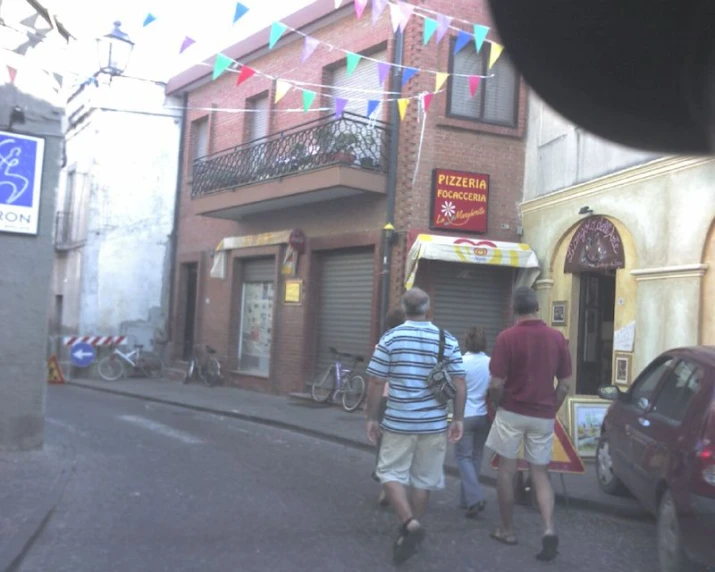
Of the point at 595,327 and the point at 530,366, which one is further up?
the point at 595,327

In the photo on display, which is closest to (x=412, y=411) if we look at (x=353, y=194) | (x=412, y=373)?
(x=412, y=373)

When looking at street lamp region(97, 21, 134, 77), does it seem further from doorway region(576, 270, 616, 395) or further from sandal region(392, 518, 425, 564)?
sandal region(392, 518, 425, 564)

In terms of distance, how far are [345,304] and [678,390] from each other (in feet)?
31.7

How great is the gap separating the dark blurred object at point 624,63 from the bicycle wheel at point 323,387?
1173 centimetres

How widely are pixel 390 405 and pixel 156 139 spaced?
56.6 feet

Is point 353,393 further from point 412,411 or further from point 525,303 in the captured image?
point 412,411

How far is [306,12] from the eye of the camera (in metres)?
16.0

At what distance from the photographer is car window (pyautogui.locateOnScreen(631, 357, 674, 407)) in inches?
264

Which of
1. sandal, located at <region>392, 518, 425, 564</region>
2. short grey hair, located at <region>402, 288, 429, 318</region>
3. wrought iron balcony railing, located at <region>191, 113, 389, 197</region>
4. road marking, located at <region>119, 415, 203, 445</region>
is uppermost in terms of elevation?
wrought iron balcony railing, located at <region>191, 113, 389, 197</region>

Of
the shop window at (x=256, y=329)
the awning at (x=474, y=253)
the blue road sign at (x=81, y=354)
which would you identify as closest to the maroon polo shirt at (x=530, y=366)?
the awning at (x=474, y=253)

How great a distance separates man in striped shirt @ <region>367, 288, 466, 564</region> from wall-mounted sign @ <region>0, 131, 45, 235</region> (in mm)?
4785

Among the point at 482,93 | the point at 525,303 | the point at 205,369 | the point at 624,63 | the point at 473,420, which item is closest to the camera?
the point at 624,63

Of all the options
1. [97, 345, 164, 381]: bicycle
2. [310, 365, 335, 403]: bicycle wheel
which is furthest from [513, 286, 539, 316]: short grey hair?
[97, 345, 164, 381]: bicycle

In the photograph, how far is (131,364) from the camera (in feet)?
68.7
